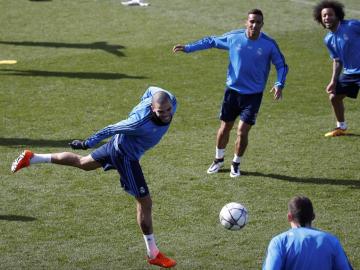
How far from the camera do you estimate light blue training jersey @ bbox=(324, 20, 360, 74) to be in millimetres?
13992

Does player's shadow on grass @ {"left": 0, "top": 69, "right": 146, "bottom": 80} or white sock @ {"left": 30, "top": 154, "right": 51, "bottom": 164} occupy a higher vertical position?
white sock @ {"left": 30, "top": 154, "right": 51, "bottom": 164}

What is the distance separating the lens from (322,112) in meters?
15.7

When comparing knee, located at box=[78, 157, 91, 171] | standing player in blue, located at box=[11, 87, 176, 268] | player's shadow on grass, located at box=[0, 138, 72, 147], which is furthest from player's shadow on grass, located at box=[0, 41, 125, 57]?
standing player in blue, located at box=[11, 87, 176, 268]

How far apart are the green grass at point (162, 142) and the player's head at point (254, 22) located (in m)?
2.08

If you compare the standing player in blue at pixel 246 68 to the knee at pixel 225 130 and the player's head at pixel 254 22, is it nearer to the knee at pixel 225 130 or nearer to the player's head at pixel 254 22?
the player's head at pixel 254 22

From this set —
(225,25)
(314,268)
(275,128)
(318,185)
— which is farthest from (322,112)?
(314,268)

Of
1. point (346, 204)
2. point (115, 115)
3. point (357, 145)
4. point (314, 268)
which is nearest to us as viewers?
point (314, 268)

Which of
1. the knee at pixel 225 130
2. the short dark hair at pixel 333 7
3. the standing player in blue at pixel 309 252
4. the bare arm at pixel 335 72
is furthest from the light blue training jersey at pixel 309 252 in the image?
the bare arm at pixel 335 72

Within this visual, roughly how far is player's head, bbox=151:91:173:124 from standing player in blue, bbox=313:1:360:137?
17.3ft

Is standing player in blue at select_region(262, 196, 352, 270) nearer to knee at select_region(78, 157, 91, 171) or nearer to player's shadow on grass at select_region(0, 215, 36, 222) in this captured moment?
knee at select_region(78, 157, 91, 171)

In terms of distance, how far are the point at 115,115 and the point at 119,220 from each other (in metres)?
4.59

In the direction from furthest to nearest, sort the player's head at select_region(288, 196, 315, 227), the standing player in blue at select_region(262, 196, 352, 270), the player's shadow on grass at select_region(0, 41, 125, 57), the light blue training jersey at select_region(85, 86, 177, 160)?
the player's shadow on grass at select_region(0, 41, 125, 57) < the light blue training jersey at select_region(85, 86, 177, 160) < the player's head at select_region(288, 196, 315, 227) < the standing player in blue at select_region(262, 196, 352, 270)

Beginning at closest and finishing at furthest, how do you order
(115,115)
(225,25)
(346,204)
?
(346,204)
(115,115)
(225,25)

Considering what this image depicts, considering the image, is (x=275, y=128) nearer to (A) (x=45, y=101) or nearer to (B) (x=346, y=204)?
(B) (x=346, y=204)
